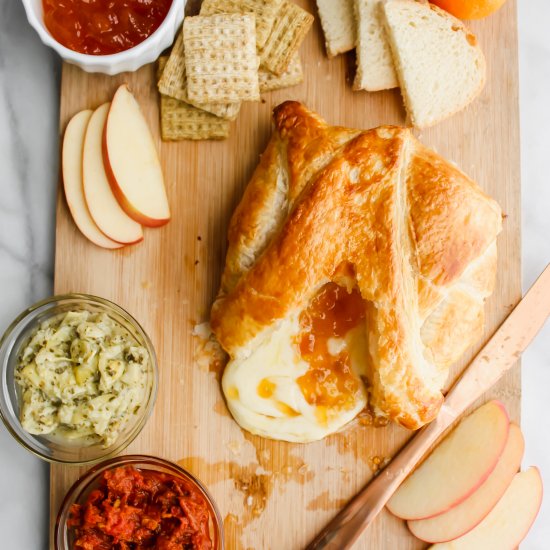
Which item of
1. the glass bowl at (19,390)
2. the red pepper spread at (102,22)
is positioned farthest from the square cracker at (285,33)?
the glass bowl at (19,390)

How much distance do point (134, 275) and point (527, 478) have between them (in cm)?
187

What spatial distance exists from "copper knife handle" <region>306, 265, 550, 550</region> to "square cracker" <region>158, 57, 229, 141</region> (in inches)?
56.5

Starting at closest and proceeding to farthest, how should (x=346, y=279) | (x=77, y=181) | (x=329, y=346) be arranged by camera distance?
(x=346, y=279)
(x=329, y=346)
(x=77, y=181)

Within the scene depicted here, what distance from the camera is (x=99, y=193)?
2.90 m

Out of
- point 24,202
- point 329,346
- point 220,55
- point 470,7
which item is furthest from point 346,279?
point 24,202

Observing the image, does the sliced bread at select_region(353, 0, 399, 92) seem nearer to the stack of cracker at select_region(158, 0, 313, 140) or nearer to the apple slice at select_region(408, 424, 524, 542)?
the stack of cracker at select_region(158, 0, 313, 140)

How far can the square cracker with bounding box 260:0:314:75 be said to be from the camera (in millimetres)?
2934

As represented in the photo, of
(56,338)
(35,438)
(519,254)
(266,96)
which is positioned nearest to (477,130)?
(519,254)

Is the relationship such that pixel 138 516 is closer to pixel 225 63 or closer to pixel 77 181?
pixel 77 181

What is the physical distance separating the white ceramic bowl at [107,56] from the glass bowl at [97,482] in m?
1.49

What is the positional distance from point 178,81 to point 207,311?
0.94 metres

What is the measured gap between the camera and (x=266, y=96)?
9.95ft

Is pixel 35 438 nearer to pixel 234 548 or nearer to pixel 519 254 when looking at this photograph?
pixel 234 548

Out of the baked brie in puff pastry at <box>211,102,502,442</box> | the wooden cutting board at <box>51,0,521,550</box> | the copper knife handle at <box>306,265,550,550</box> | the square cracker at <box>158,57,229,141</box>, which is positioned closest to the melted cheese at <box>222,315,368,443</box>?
the baked brie in puff pastry at <box>211,102,502,442</box>
